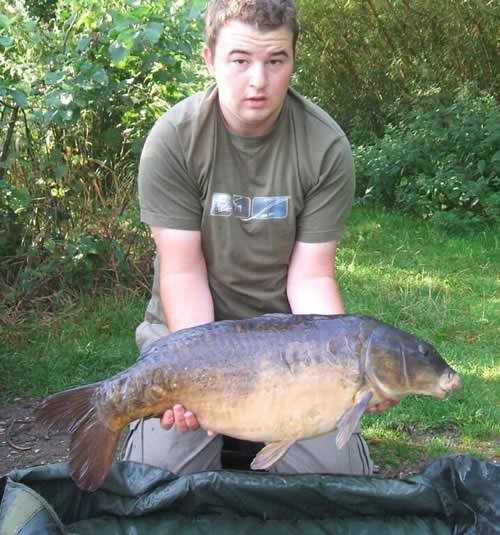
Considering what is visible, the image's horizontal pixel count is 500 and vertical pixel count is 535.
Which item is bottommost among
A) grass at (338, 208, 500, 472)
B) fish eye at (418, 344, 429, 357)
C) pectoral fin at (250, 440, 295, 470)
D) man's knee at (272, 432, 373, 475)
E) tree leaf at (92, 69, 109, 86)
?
grass at (338, 208, 500, 472)

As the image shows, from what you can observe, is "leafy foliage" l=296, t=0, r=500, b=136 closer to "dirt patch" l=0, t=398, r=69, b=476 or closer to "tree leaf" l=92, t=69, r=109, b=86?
"tree leaf" l=92, t=69, r=109, b=86

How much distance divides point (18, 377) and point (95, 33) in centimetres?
131

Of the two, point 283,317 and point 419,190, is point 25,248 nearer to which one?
Result: point 283,317

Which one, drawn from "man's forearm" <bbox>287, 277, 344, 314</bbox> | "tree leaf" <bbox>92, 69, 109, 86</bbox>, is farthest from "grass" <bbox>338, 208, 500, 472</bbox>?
"tree leaf" <bbox>92, 69, 109, 86</bbox>

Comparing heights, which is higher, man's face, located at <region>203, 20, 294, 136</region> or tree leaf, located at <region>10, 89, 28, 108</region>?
man's face, located at <region>203, 20, 294, 136</region>

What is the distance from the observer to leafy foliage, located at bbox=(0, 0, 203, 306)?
3.34m

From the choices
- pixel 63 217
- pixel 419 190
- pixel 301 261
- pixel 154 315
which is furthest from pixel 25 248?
pixel 419 190

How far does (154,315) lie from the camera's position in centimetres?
Result: 218

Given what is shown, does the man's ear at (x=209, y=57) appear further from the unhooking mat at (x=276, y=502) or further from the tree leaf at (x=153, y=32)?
the tree leaf at (x=153, y=32)

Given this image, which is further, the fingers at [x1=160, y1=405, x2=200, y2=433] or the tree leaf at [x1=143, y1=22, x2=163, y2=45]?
the tree leaf at [x1=143, y1=22, x2=163, y2=45]

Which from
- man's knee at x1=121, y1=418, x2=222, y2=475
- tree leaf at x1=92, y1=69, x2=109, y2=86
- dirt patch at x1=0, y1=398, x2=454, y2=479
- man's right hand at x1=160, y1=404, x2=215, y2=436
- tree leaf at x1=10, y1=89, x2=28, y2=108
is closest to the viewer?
man's right hand at x1=160, y1=404, x2=215, y2=436

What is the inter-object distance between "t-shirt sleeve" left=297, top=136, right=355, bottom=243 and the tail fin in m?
0.65

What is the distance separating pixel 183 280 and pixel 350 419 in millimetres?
577

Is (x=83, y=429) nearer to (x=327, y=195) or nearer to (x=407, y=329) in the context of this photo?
(x=327, y=195)
